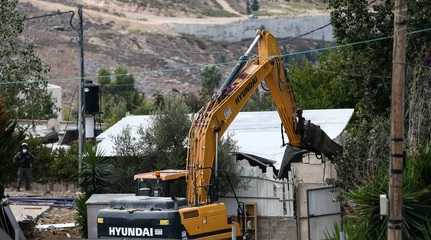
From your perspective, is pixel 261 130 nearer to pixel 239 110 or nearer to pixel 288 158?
pixel 288 158

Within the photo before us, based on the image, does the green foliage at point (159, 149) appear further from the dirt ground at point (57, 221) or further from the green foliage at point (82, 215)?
the dirt ground at point (57, 221)

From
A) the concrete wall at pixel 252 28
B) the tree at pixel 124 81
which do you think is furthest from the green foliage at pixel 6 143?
the concrete wall at pixel 252 28

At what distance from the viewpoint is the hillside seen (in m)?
120

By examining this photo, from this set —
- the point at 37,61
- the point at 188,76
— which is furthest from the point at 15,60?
the point at 188,76

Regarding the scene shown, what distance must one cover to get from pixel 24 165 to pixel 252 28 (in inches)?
4293

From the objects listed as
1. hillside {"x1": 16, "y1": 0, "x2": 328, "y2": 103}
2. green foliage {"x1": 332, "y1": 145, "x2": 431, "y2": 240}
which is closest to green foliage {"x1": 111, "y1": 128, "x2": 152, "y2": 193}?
green foliage {"x1": 332, "y1": 145, "x2": 431, "y2": 240}

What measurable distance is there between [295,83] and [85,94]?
31.7 m

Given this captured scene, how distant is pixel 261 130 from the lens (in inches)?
1403

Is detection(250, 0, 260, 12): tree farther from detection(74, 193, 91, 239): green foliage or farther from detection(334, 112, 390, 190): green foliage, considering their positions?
detection(334, 112, 390, 190): green foliage

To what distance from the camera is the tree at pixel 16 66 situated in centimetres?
4438

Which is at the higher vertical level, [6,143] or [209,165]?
[6,143]

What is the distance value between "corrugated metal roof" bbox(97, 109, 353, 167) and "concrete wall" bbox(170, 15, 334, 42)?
344ft

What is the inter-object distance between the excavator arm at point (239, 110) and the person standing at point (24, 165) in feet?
33.6

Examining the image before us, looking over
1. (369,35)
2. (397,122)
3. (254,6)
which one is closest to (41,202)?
(369,35)
